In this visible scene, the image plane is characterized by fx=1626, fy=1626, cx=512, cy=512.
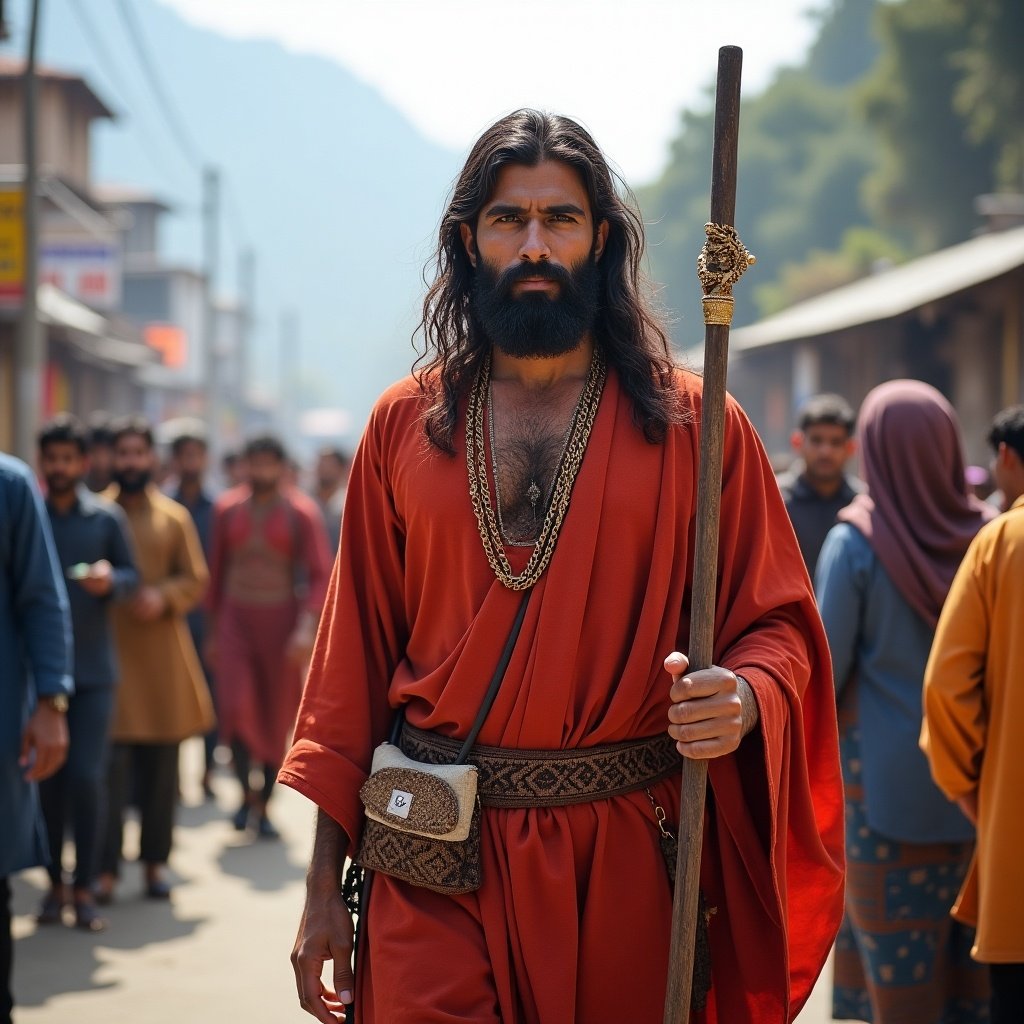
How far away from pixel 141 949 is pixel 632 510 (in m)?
4.66

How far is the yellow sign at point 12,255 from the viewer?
13133 millimetres

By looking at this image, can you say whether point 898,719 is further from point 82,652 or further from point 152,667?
point 152,667

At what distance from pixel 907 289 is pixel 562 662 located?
17.2m

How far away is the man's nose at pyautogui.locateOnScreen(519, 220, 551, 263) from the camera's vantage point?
343 cm

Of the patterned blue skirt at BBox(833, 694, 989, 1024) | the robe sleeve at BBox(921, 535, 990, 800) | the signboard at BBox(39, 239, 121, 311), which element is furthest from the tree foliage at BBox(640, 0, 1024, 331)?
the robe sleeve at BBox(921, 535, 990, 800)

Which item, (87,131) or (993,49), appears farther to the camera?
(993,49)

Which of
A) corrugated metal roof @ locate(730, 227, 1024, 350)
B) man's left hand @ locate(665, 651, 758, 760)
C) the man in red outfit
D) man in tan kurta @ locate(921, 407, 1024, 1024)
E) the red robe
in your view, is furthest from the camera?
corrugated metal roof @ locate(730, 227, 1024, 350)

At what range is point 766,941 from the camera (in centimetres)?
323

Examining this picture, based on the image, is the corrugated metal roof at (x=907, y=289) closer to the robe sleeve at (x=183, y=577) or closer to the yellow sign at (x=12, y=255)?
the robe sleeve at (x=183, y=577)

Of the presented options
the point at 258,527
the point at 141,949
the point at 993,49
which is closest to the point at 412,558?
the point at 141,949

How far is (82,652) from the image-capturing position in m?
7.57

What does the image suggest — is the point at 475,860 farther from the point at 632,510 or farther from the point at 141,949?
the point at 141,949

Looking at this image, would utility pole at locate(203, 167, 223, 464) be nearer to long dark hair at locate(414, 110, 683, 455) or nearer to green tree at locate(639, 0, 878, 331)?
green tree at locate(639, 0, 878, 331)

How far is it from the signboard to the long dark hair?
19475 millimetres
